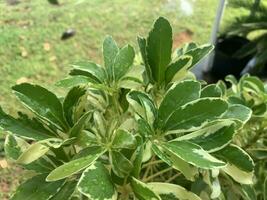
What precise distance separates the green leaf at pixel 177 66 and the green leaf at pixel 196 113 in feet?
0.43

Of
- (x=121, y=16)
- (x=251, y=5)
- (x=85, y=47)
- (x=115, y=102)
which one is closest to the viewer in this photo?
(x=115, y=102)

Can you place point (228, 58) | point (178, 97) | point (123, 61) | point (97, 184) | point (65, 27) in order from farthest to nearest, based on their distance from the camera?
point (65, 27), point (228, 58), point (123, 61), point (178, 97), point (97, 184)

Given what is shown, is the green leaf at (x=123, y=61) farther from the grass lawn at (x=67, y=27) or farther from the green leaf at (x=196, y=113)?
the grass lawn at (x=67, y=27)

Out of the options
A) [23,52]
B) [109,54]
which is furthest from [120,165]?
[23,52]

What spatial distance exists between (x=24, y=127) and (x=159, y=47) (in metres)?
0.26

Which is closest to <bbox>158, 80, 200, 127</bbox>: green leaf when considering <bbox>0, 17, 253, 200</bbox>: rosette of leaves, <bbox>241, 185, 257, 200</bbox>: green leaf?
<bbox>0, 17, 253, 200</bbox>: rosette of leaves

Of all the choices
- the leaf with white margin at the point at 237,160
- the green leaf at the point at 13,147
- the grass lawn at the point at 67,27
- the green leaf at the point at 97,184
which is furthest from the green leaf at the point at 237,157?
the grass lawn at the point at 67,27

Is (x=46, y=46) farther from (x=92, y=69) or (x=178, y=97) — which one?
(x=178, y=97)

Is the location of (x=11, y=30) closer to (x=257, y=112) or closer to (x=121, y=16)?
(x=121, y=16)

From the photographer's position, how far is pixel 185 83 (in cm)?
76

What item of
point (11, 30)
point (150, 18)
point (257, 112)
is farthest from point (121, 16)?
point (257, 112)

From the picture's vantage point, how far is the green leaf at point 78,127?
2.43ft

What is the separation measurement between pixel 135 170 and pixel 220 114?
15cm

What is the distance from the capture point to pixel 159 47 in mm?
835
